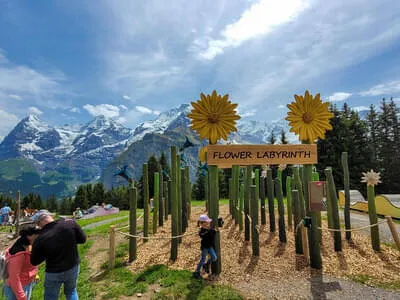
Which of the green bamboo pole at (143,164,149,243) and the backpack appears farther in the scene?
the green bamboo pole at (143,164,149,243)

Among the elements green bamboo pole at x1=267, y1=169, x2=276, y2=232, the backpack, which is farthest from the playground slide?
the backpack

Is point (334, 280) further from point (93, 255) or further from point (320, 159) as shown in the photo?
point (320, 159)

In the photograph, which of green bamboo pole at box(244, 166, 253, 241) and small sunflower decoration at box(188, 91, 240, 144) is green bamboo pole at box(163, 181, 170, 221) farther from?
small sunflower decoration at box(188, 91, 240, 144)

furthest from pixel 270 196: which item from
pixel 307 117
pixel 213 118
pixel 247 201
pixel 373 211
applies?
pixel 213 118

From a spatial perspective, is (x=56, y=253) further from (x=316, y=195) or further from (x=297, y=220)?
(x=297, y=220)

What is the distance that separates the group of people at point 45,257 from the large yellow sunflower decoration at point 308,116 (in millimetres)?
5620

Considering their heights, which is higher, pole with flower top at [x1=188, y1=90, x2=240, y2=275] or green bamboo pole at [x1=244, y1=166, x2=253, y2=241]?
pole with flower top at [x1=188, y1=90, x2=240, y2=275]

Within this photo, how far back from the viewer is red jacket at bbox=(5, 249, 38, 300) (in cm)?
354

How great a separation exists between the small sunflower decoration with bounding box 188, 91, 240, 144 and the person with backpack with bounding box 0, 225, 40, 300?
3859 mm

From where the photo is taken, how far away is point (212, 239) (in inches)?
229

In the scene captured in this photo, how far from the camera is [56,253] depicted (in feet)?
11.8

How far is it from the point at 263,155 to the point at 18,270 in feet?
18.0

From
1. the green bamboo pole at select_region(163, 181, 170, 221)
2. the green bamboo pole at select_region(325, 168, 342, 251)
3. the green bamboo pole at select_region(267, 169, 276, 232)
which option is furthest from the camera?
the green bamboo pole at select_region(163, 181, 170, 221)

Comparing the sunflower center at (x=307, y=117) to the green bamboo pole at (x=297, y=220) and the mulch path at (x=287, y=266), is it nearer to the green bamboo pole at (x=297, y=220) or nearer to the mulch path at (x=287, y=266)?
the green bamboo pole at (x=297, y=220)
